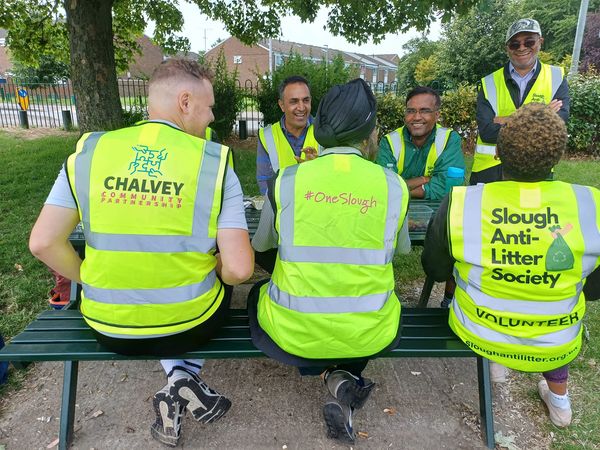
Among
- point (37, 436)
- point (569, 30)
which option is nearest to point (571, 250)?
point (37, 436)

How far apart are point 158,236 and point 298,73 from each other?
912 centimetres

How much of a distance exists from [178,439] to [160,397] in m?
0.30

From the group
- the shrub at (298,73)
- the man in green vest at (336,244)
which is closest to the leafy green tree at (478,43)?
the shrub at (298,73)

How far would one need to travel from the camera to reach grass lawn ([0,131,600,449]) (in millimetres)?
2553

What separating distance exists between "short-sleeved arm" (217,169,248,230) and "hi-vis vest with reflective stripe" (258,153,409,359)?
0.16 metres

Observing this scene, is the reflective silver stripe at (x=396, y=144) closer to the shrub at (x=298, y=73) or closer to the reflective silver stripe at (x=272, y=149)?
the reflective silver stripe at (x=272, y=149)

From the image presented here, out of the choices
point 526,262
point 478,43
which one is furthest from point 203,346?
point 478,43

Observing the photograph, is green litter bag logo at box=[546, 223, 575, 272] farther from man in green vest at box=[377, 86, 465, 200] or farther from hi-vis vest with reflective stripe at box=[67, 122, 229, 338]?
man in green vest at box=[377, 86, 465, 200]

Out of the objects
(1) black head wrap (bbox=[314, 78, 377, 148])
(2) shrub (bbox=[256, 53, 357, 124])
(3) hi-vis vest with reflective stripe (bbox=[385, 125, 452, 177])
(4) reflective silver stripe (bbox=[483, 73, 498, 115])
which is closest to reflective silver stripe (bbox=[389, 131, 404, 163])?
(3) hi-vis vest with reflective stripe (bbox=[385, 125, 452, 177])

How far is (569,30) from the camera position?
2823cm

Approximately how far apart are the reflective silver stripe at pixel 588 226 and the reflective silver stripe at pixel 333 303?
0.86 meters

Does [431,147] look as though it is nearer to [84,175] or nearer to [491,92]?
[491,92]

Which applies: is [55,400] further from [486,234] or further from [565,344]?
[565,344]

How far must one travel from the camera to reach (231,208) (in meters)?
1.82
